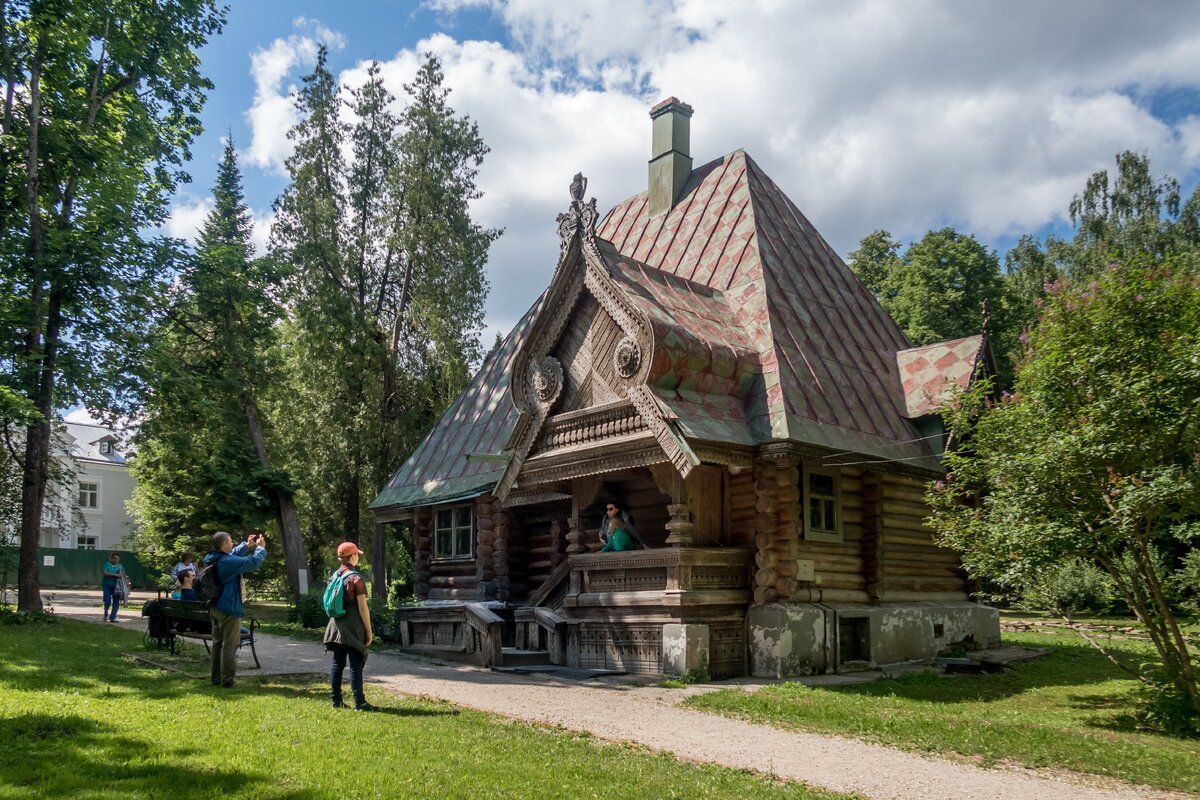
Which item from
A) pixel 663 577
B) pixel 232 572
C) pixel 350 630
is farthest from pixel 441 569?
pixel 350 630

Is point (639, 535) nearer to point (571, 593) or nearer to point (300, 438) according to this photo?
point (571, 593)

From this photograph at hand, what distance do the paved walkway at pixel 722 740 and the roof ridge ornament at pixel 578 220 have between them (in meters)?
7.02

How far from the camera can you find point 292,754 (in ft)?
24.1

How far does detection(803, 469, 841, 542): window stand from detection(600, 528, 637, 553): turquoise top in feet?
9.30

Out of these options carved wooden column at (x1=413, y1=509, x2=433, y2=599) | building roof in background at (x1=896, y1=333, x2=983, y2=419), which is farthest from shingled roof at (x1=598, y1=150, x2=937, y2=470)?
carved wooden column at (x1=413, y1=509, x2=433, y2=599)

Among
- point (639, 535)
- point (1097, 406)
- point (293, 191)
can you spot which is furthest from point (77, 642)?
point (293, 191)

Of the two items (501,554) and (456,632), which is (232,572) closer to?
(456,632)

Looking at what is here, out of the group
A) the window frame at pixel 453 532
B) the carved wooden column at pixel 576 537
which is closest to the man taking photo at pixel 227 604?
the carved wooden column at pixel 576 537

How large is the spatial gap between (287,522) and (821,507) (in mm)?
20148

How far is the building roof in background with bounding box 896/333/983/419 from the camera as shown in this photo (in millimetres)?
17859

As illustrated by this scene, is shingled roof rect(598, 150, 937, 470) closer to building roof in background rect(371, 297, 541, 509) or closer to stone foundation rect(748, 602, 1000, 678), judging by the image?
stone foundation rect(748, 602, 1000, 678)

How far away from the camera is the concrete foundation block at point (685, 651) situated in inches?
541

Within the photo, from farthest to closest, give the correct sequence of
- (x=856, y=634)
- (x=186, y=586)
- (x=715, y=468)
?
(x=186, y=586) → (x=856, y=634) → (x=715, y=468)

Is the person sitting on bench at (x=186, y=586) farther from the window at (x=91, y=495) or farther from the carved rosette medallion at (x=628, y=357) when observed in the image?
the window at (x=91, y=495)
